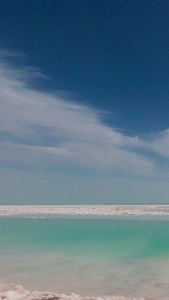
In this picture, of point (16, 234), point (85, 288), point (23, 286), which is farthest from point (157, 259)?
point (16, 234)

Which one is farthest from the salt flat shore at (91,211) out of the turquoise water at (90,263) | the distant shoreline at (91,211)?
the turquoise water at (90,263)

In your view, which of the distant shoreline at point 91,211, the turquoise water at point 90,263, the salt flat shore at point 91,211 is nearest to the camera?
the turquoise water at point 90,263

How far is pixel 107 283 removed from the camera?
9922 mm

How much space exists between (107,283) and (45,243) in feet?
30.4

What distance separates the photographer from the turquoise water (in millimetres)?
9664

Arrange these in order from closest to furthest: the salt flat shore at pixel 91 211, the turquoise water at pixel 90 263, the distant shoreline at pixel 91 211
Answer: the turquoise water at pixel 90 263 → the distant shoreline at pixel 91 211 → the salt flat shore at pixel 91 211

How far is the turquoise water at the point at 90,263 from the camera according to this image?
9.66 meters

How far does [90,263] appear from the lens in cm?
1295

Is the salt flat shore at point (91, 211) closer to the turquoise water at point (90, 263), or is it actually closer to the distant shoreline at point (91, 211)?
the distant shoreline at point (91, 211)

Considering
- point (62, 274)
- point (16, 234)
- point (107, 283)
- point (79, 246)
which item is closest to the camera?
point (107, 283)

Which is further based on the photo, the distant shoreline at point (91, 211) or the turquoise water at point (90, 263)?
the distant shoreline at point (91, 211)

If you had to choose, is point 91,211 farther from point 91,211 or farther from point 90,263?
point 90,263

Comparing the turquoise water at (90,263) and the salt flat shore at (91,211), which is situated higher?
the salt flat shore at (91,211)

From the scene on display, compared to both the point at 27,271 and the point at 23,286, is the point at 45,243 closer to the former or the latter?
the point at 27,271
